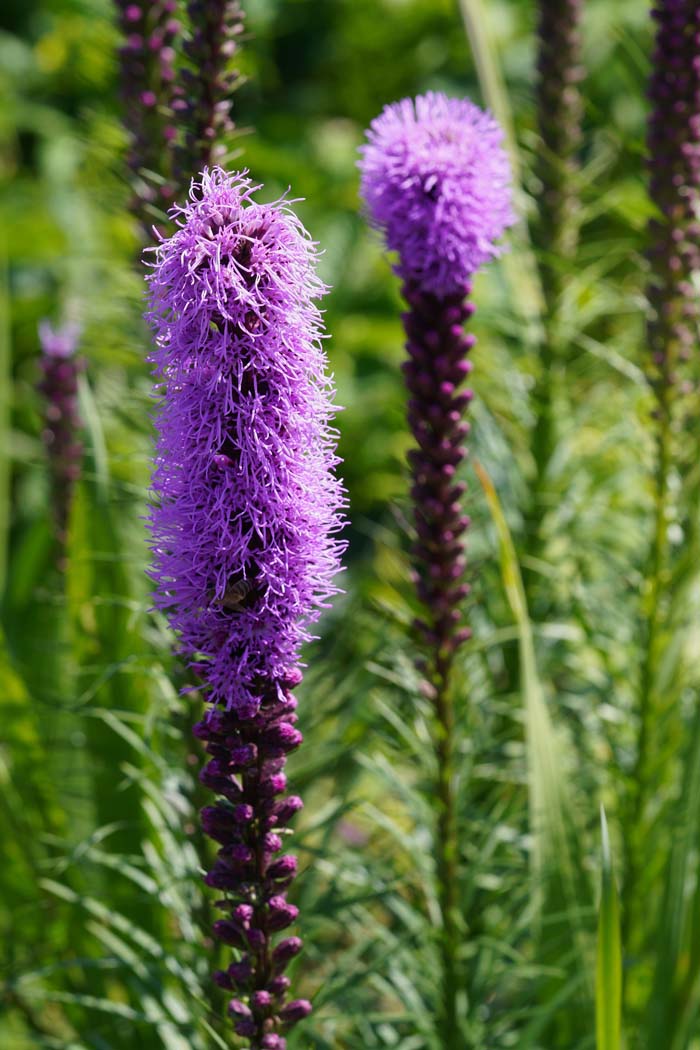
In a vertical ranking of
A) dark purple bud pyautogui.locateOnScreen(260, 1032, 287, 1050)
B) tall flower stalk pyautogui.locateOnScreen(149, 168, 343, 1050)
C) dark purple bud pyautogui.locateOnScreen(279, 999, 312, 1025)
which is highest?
tall flower stalk pyautogui.locateOnScreen(149, 168, 343, 1050)

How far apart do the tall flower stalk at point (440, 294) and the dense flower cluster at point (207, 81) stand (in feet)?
0.76

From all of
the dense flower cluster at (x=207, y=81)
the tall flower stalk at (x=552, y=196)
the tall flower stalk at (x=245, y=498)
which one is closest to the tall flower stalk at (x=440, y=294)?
the dense flower cluster at (x=207, y=81)

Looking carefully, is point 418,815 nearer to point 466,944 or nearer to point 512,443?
point 466,944

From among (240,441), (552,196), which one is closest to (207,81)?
(240,441)

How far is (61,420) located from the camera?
7.95 ft

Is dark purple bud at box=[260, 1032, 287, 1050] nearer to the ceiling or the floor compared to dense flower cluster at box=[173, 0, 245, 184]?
nearer to the floor

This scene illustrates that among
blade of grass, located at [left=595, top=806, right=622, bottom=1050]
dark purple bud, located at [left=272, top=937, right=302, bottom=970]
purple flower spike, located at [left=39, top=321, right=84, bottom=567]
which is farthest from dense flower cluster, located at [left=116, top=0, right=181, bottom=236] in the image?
blade of grass, located at [left=595, top=806, right=622, bottom=1050]

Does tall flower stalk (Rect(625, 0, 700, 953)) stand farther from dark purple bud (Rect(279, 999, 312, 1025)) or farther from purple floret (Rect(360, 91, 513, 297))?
dark purple bud (Rect(279, 999, 312, 1025))

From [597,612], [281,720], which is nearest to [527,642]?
[281,720]

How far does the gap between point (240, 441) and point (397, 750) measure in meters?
0.96

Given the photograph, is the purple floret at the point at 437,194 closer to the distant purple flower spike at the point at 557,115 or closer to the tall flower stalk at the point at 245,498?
the tall flower stalk at the point at 245,498

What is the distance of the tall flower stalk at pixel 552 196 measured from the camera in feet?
8.16

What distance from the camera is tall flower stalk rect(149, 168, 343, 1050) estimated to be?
1192 millimetres

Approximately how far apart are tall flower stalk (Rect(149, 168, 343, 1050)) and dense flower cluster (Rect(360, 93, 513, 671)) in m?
0.46
